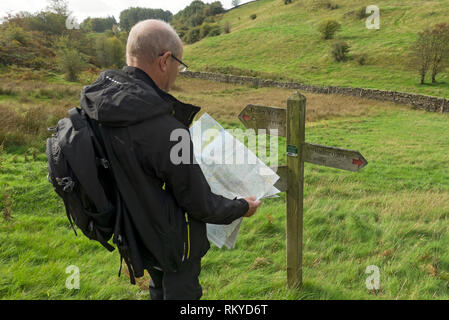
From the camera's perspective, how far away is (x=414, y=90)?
30.3m

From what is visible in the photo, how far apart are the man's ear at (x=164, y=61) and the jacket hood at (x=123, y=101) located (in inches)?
5.6

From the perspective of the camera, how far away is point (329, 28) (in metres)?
51.1

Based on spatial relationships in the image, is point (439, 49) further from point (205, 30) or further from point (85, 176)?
A: point (205, 30)

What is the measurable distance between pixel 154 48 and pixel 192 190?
2.97 ft

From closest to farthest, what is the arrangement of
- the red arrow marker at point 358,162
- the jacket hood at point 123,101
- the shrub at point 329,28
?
1. the jacket hood at point 123,101
2. the red arrow marker at point 358,162
3. the shrub at point 329,28

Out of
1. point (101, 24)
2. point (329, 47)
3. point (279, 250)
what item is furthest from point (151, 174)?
point (101, 24)

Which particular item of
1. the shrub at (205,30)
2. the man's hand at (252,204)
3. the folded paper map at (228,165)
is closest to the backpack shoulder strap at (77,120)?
the folded paper map at (228,165)

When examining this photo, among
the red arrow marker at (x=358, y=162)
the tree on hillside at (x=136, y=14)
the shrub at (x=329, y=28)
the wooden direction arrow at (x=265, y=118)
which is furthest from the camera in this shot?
the tree on hillside at (x=136, y=14)

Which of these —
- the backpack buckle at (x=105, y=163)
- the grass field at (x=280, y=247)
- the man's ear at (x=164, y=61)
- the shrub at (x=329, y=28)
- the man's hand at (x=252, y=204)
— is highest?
the shrub at (x=329, y=28)

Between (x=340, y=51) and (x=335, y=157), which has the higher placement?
(x=340, y=51)

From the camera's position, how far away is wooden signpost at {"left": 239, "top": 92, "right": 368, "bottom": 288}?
2.73m

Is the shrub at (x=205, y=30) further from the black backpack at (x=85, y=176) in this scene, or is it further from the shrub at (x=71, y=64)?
the black backpack at (x=85, y=176)

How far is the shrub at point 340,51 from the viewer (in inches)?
1672

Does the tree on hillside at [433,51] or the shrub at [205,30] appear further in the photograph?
the shrub at [205,30]
